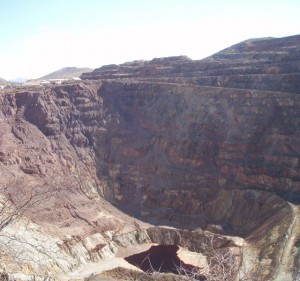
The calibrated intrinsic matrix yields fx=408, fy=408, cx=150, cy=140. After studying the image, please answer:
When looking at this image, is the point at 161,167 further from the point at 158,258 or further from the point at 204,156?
the point at 158,258

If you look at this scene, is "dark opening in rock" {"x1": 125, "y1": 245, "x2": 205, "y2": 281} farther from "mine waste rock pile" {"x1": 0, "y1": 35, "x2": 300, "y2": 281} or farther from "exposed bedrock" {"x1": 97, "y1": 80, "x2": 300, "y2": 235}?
"exposed bedrock" {"x1": 97, "y1": 80, "x2": 300, "y2": 235}

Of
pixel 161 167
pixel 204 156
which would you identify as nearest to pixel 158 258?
pixel 161 167

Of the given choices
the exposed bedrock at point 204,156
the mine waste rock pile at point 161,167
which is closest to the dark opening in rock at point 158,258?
the mine waste rock pile at point 161,167

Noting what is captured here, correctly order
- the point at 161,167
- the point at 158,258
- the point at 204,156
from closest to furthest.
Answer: the point at 158,258, the point at 204,156, the point at 161,167

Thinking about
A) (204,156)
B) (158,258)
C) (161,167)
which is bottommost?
(158,258)

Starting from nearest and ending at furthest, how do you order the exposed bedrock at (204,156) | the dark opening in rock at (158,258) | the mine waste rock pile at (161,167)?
the mine waste rock pile at (161,167) → the dark opening in rock at (158,258) → the exposed bedrock at (204,156)

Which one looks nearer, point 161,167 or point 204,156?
point 204,156

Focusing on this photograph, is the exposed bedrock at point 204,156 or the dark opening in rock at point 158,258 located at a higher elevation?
the exposed bedrock at point 204,156

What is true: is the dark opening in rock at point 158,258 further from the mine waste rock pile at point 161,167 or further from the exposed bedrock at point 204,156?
the exposed bedrock at point 204,156

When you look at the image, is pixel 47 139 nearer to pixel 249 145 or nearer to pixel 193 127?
pixel 193 127
